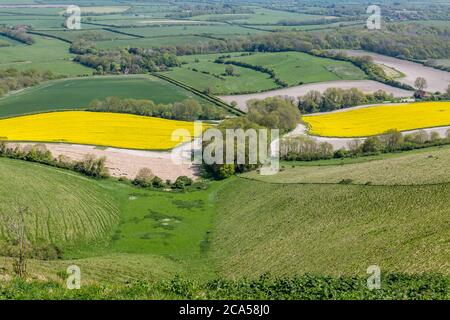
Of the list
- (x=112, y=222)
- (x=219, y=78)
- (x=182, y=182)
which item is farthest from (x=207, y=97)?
(x=112, y=222)

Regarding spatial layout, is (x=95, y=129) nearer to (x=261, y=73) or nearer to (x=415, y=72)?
(x=261, y=73)

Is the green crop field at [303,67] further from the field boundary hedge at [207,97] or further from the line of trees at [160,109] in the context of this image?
the line of trees at [160,109]

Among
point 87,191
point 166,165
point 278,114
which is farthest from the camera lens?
point 278,114

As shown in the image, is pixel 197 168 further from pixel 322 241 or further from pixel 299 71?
pixel 299 71

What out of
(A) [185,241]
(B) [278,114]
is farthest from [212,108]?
(A) [185,241]

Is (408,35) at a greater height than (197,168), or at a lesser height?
greater

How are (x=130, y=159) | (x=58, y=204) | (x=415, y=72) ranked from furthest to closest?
1. (x=415, y=72)
2. (x=130, y=159)
3. (x=58, y=204)
